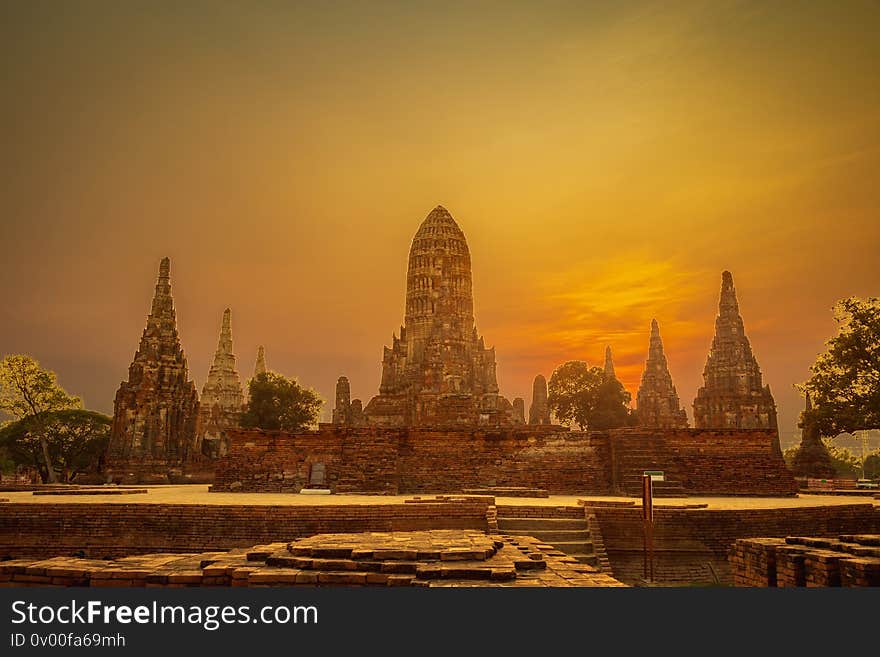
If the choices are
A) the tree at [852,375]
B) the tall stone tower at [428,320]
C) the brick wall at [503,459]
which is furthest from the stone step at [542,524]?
the tall stone tower at [428,320]

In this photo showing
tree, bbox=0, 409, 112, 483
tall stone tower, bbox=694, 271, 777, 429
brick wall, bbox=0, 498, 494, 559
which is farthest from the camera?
tall stone tower, bbox=694, 271, 777, 429

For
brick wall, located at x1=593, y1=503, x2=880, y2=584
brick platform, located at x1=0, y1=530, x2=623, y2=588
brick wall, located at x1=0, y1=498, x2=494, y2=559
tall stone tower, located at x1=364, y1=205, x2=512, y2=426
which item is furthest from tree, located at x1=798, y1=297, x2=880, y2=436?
tall stone tower, located at x1=364, y1=205, x2=512, y2=426

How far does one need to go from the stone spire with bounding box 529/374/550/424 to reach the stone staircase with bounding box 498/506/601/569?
42.7m

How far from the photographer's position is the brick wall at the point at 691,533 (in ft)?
40.4

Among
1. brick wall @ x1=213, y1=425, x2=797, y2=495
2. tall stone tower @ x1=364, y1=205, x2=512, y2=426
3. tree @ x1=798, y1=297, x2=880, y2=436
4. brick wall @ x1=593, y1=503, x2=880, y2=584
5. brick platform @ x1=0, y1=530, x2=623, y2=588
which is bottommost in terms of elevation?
brick wall @ x1=593, y1=503, x2=880, y2=584

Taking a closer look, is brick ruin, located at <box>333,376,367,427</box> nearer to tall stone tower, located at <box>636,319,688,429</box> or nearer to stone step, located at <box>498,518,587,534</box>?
tall stone tower, located at <box>636,319,688,429</box>

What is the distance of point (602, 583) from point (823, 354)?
70.0 feet

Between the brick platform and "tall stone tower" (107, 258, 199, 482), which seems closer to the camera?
the brick platform

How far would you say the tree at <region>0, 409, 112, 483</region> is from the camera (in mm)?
38250

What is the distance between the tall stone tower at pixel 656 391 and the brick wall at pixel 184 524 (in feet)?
145

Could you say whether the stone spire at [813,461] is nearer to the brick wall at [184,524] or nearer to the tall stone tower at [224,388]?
the brick wall at [184,524]

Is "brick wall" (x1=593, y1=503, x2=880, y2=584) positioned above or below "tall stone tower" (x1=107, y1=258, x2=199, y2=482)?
below

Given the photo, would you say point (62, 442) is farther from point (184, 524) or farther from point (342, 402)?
point (184, 524)

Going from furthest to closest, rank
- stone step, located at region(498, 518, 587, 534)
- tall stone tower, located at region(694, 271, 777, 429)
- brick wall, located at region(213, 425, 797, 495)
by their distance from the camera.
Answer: tall stone tower, located at region(694, 271, 777, 429)
brick wall, located at region(213, 425, 797, 495)
stone step, located at region(498, 518, 587, 534)
